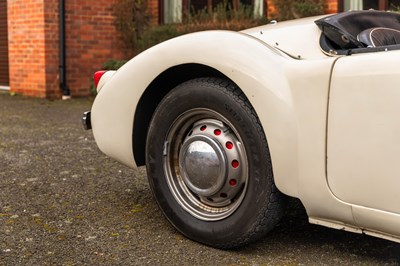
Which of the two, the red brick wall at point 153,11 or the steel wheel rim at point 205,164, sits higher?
the red brick wall at point 153,11

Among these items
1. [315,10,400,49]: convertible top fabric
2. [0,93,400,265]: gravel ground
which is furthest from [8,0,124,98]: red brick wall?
[315,10,400,49]: convertible top fabric

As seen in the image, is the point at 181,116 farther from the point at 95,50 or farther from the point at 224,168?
the point at 95,50

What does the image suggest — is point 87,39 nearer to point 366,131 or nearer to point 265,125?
point 265,125

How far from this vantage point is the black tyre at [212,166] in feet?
9.43

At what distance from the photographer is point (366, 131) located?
2486 millimetres

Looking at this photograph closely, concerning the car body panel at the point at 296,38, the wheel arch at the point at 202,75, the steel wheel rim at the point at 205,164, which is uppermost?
the car body panel at the point at 296,38

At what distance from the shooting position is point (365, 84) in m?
2.48

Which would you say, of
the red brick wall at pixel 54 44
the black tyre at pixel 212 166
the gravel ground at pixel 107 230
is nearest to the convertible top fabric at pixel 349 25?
the black tyre at pixel 212 166

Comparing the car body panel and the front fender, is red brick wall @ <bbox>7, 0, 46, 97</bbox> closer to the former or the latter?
the front fender

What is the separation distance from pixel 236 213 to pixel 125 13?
828 centimetres

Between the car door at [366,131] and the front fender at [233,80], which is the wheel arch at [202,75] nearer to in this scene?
the front fender at [233,80]

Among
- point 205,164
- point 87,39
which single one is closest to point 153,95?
point 205,164

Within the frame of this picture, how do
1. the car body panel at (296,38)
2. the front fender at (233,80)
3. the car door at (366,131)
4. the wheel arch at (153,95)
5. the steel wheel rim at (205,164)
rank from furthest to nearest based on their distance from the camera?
the wheel arch at (153,95), the steel wheel rim at (205,164), the car body panel at (296,38), the front fender at (233,80), the car door at (366,131)

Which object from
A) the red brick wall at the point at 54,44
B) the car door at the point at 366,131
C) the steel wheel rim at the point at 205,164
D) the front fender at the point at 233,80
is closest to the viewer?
the car door at the point at 366,131
